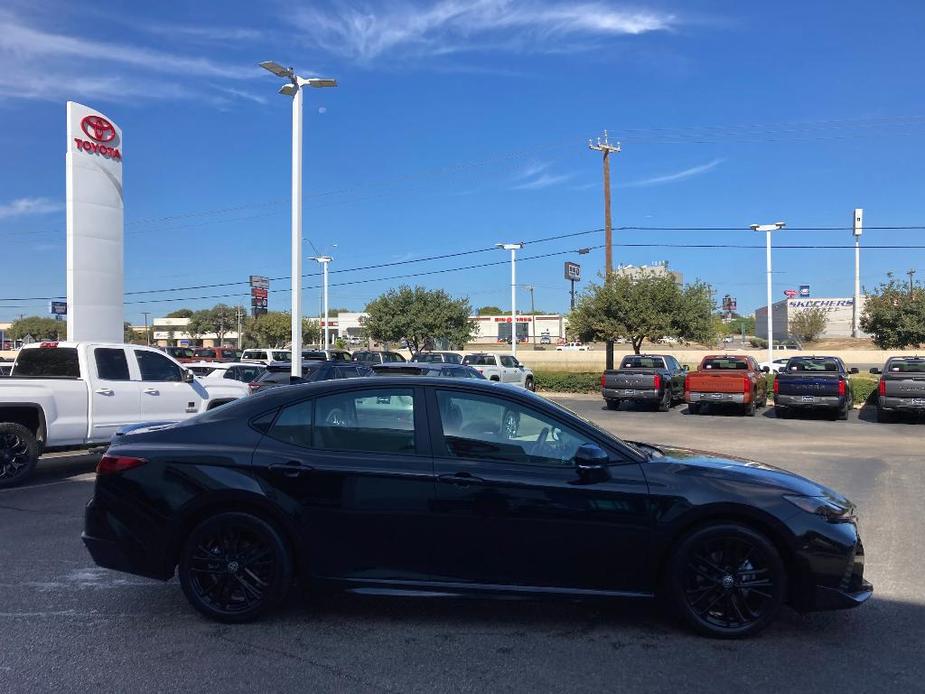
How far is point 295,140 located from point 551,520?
678 inches

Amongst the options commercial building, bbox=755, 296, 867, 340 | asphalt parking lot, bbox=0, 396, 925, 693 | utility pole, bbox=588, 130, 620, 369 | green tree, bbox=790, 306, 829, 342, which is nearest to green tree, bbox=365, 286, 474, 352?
utility pole, bbox=588, 130, 620, 369

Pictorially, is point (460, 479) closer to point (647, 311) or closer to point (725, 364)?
point (725, 364)

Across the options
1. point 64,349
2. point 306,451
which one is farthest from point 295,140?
point 306,451

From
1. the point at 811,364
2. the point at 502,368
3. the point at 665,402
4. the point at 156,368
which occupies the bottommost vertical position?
the point at 665,402

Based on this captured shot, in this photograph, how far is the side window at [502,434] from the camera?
4594 millimetres

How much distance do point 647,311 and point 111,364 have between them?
2397 cm

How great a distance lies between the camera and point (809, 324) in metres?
80.2

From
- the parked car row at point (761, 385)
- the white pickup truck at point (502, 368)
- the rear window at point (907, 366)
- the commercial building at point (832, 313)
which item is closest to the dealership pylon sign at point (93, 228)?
the white pickup truck at point (502, 368)

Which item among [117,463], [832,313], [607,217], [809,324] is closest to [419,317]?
[607,217]

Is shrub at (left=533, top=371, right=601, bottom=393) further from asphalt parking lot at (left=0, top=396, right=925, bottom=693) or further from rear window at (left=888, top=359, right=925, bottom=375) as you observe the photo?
asphalt parking lot at (left=0, top=396, right=925, bottom=693)

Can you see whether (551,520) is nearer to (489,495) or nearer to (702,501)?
(489,495)

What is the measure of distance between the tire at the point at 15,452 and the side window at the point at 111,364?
1243 mm

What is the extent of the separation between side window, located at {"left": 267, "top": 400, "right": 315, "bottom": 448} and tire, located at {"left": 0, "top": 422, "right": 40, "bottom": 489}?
6.28 m

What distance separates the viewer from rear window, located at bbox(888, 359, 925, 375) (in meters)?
18.3
